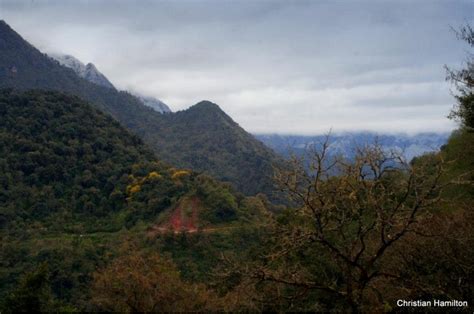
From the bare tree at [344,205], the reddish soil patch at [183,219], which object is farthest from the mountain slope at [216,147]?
the bare tree at [344,205]

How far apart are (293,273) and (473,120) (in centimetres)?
967

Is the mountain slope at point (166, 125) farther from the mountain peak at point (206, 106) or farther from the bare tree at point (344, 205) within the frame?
the bare tree at point (344, 205)

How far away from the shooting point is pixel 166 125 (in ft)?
386

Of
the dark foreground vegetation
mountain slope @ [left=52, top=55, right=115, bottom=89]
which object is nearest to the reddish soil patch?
the dark foreground vegetation

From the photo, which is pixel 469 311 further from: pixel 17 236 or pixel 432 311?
pixel 17 236

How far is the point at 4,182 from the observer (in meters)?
43.0

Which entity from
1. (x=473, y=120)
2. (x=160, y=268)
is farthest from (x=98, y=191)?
(x=473, y=120)

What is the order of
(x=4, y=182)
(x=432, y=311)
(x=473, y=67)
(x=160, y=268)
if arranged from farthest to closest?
1. (x=4, y=182)
2. (x=160, y=268)
3. (x=473, y=67)
4. (x=432, y=311)

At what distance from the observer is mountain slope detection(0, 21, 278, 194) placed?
82062 millimetres

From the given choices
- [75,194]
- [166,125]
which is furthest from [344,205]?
[166,125]

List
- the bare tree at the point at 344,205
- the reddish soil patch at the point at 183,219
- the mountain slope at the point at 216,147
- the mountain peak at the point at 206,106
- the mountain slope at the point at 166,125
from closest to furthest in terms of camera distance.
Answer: the bare tree at the point at 344,205 → the reddish soil patch at the point at 183,219 → the mountain slope at the point at 216,147 → the mountain slope at the point at 166,125 → the mountain peak at the point at 206,106

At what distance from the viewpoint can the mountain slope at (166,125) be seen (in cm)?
8206

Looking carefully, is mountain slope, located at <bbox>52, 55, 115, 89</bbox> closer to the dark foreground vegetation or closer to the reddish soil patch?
the dark foreground vegetation

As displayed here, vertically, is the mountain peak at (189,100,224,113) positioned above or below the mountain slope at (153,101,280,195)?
above
